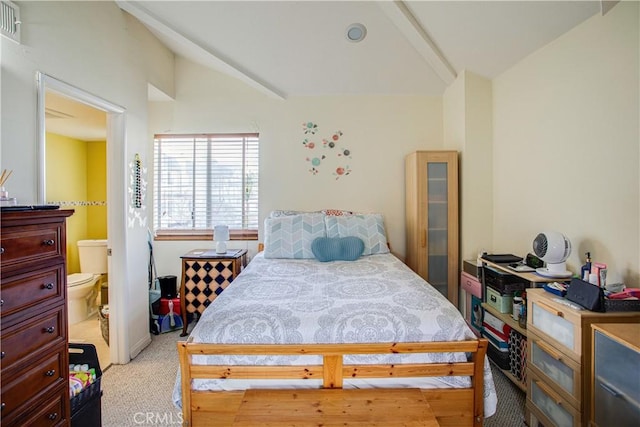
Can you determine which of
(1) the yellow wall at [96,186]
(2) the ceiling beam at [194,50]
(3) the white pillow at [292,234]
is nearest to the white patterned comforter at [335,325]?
(3) the white pillow at [292,234]

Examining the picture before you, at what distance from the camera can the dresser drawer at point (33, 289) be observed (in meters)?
1.14

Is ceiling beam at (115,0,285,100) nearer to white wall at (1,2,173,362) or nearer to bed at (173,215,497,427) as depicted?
white wall at (1,2,173,362)

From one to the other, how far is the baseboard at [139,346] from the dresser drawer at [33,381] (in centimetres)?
127

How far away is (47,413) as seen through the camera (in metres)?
1.30

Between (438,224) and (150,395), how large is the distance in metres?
2.81

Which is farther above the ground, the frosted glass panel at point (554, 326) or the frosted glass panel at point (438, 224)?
the frosted glass panel at point (438, 224)

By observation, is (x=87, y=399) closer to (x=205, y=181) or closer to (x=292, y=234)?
(x=292, y=234)

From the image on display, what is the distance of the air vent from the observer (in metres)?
1.53

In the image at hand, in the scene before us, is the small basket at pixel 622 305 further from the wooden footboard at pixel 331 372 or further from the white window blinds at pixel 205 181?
the white window blinds at pixel 205 181

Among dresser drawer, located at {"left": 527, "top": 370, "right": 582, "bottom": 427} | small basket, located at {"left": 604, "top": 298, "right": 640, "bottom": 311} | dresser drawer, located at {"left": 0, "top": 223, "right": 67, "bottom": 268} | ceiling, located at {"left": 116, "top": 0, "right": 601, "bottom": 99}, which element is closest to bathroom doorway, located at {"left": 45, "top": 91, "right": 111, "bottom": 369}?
ceiling, located at {"left": 116, "top": 0, "right": 601, "bottom": 99}

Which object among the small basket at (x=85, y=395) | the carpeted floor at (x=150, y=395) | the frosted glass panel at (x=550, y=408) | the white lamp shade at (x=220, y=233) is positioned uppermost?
the white lamp shade at (x=220, y=233)

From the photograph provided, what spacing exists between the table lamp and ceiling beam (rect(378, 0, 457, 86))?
2553 millimetres

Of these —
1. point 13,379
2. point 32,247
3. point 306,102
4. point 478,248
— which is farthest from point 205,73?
point 478,248

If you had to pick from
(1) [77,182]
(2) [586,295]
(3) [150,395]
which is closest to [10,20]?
(3) [150,395]
